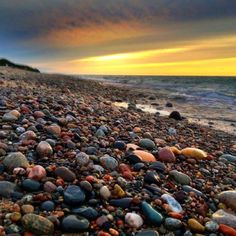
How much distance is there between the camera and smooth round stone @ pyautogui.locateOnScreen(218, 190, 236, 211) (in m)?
4.40

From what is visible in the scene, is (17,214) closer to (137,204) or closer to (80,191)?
(80,191)

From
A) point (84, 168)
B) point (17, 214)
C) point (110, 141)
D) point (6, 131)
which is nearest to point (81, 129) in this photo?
point (110, 141)

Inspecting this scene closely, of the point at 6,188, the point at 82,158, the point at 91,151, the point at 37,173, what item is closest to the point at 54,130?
the point at 91,151

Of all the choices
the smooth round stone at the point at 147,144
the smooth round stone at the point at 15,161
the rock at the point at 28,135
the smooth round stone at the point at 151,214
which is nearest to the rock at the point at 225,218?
the smooth round stone at the point at 151,214

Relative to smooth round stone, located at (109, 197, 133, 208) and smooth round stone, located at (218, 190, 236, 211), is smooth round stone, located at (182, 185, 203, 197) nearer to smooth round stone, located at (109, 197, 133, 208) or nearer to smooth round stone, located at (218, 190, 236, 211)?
smooth round stone, located at (218, 190, 236, 211)

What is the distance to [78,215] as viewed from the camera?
3.59 meters

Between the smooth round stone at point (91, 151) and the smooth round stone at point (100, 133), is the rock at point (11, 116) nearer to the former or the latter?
the smooth round stone at point (100, 133)

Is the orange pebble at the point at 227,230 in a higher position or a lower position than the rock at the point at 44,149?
lower

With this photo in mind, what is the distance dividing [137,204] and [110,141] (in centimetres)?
226

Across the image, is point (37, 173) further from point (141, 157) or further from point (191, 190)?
point (191, 190)

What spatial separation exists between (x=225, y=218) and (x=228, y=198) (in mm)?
508

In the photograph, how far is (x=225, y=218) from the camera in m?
4.02

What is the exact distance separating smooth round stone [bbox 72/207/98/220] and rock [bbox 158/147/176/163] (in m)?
2.20

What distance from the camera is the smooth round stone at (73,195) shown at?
376cm
